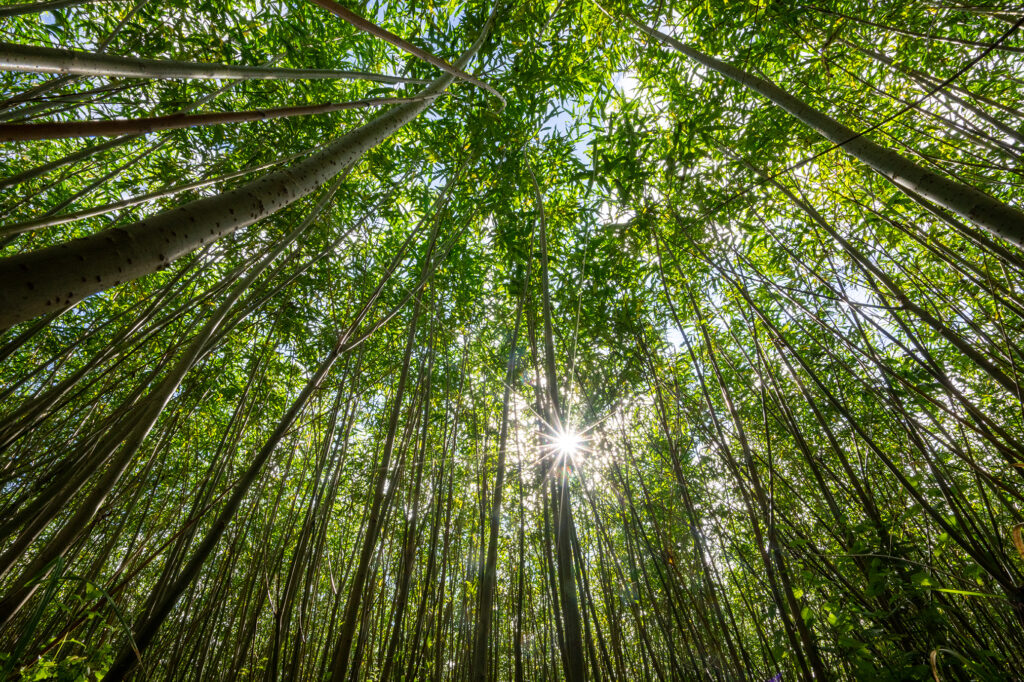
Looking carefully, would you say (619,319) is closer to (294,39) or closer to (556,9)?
(556,9)

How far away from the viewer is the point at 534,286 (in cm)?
332

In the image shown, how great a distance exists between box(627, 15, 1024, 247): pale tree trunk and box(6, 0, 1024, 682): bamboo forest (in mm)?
14

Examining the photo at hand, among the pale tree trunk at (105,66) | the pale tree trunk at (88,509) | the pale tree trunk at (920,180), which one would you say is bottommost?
the pale tree trunk at (88,509)

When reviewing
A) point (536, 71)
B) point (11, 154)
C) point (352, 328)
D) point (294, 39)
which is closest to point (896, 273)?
point (536, 71)

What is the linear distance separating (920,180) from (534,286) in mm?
2296

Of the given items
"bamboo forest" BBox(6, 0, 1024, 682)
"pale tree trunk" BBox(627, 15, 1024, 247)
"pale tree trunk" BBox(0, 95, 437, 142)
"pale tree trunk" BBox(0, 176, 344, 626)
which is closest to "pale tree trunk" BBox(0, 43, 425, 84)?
"bamboo forest" BBox(6, 0, 1024, 682)

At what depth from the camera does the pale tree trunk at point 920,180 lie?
1136 millimetres

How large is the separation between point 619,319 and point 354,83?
8.88ft

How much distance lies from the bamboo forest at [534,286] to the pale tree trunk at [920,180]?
0.01m

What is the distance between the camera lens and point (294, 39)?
254 cm

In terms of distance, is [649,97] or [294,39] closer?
[294,39]

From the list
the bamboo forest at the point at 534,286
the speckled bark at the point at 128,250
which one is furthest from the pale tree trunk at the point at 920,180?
the speckled bark at the point at 128,250

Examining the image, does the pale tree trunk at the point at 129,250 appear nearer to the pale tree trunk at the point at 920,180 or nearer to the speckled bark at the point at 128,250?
the speckled bark at the point at 128,250

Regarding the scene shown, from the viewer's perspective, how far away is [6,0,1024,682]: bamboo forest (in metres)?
1.41
